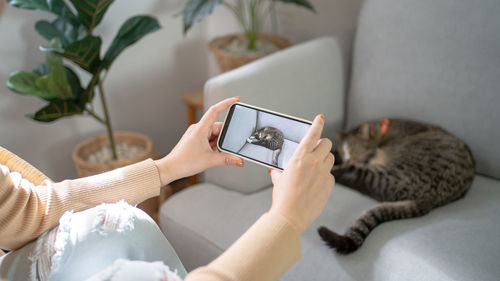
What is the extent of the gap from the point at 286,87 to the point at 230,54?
413 mm

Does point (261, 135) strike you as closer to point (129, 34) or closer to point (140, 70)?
point (129, 34)

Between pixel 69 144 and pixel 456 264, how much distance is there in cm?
144

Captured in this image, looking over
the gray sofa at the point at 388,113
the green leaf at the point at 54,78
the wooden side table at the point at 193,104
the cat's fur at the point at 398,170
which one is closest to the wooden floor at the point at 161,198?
the wooden side table at the point at 193,104

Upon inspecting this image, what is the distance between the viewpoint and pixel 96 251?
Result: 0.55 metres

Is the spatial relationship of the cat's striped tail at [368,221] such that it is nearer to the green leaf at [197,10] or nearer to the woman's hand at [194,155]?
the woman's hand at [194,155]

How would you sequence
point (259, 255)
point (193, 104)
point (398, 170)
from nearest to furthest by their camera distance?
point (259, 255), point (398, 170), point (193, 104)

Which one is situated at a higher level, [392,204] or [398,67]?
[398,67]

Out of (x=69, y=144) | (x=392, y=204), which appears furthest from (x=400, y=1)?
(x=69, y=144)

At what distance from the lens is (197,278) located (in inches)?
19.8

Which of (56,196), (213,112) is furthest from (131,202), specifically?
(213,112)

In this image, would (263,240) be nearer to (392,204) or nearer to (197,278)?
(197,278)

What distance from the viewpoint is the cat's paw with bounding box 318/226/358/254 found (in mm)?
867

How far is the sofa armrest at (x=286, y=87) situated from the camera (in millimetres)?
1076

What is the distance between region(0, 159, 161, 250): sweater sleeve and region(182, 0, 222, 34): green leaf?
0.71 m
